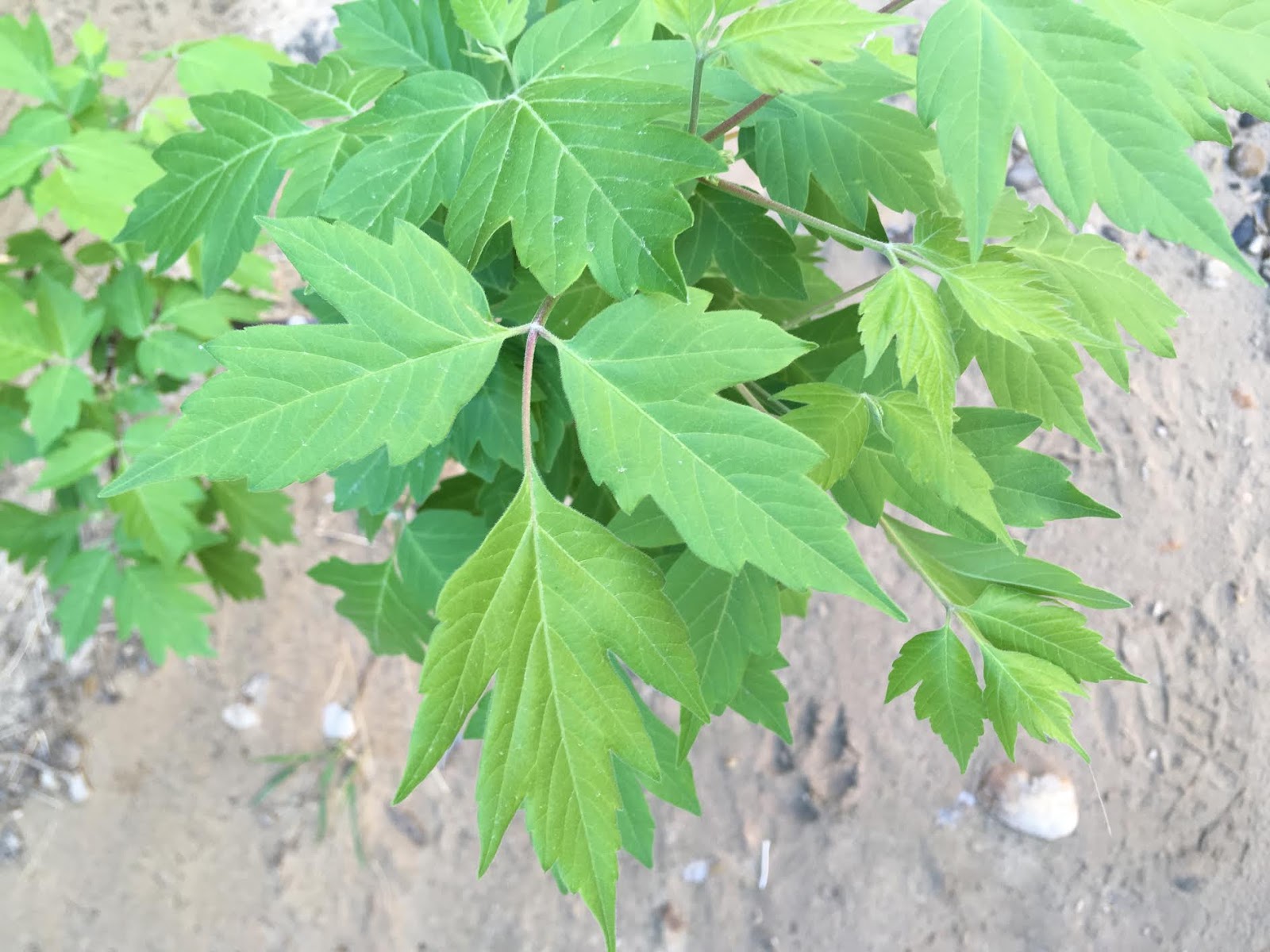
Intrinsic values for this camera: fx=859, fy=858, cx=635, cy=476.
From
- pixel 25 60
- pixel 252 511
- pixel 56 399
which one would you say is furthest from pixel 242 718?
pixel 25 60

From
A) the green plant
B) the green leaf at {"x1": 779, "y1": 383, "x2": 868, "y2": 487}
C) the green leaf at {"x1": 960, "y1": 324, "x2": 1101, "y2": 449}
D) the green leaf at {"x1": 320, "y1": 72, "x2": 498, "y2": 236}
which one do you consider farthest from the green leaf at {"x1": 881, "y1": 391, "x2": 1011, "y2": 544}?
the green plant

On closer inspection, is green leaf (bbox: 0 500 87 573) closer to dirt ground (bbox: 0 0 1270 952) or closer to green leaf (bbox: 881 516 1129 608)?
dirt ground (bbox: 0 0 1270 952)

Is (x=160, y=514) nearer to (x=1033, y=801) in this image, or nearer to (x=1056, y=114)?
(x=1056, y=114)

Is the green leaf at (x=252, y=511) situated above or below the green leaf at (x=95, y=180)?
below

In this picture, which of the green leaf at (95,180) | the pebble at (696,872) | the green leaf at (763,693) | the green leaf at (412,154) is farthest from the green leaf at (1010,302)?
the pebble at (696,872)

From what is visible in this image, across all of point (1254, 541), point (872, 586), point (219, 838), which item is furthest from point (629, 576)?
point (219, 838)

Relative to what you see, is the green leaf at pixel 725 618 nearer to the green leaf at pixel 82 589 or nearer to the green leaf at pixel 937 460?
the green leaf at pixel 937 460
